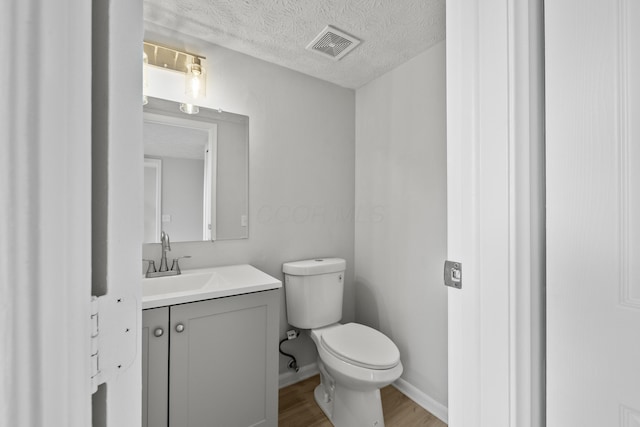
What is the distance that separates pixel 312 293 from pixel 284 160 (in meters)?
0.89

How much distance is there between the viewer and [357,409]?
146 cm

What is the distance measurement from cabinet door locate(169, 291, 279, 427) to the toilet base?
357mm

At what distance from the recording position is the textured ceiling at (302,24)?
1373 mm

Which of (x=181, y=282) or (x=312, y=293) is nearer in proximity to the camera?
(x=181, y=282)

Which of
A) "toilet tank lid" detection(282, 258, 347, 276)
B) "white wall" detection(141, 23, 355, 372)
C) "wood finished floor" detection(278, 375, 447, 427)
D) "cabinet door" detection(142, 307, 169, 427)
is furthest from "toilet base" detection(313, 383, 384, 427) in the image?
"cabinet door" detection(142, 307, 169, 427)

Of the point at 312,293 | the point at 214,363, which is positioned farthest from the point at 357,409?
the point at 214,363

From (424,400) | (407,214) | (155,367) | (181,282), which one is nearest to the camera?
(155,367)

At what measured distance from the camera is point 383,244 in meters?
2.02

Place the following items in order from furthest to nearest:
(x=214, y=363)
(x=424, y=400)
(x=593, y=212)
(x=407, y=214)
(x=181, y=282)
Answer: (x=407, y=214) < (x=424, y=400) < (x=181, y=282) < (x=214, y=363) < (x=593, y=212)

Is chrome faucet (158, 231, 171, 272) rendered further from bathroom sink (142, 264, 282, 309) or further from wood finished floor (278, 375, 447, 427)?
wood finished floor (278, 375, 447, 427)

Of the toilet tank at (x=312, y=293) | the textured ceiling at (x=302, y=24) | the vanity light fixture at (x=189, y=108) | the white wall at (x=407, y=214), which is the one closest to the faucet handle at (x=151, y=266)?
the toilet tank at (x=312, y=293)

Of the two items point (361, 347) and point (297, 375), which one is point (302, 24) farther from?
point (297, 375)

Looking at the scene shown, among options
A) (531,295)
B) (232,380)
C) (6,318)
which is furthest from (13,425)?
(232,380)

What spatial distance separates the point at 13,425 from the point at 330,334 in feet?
4.95
